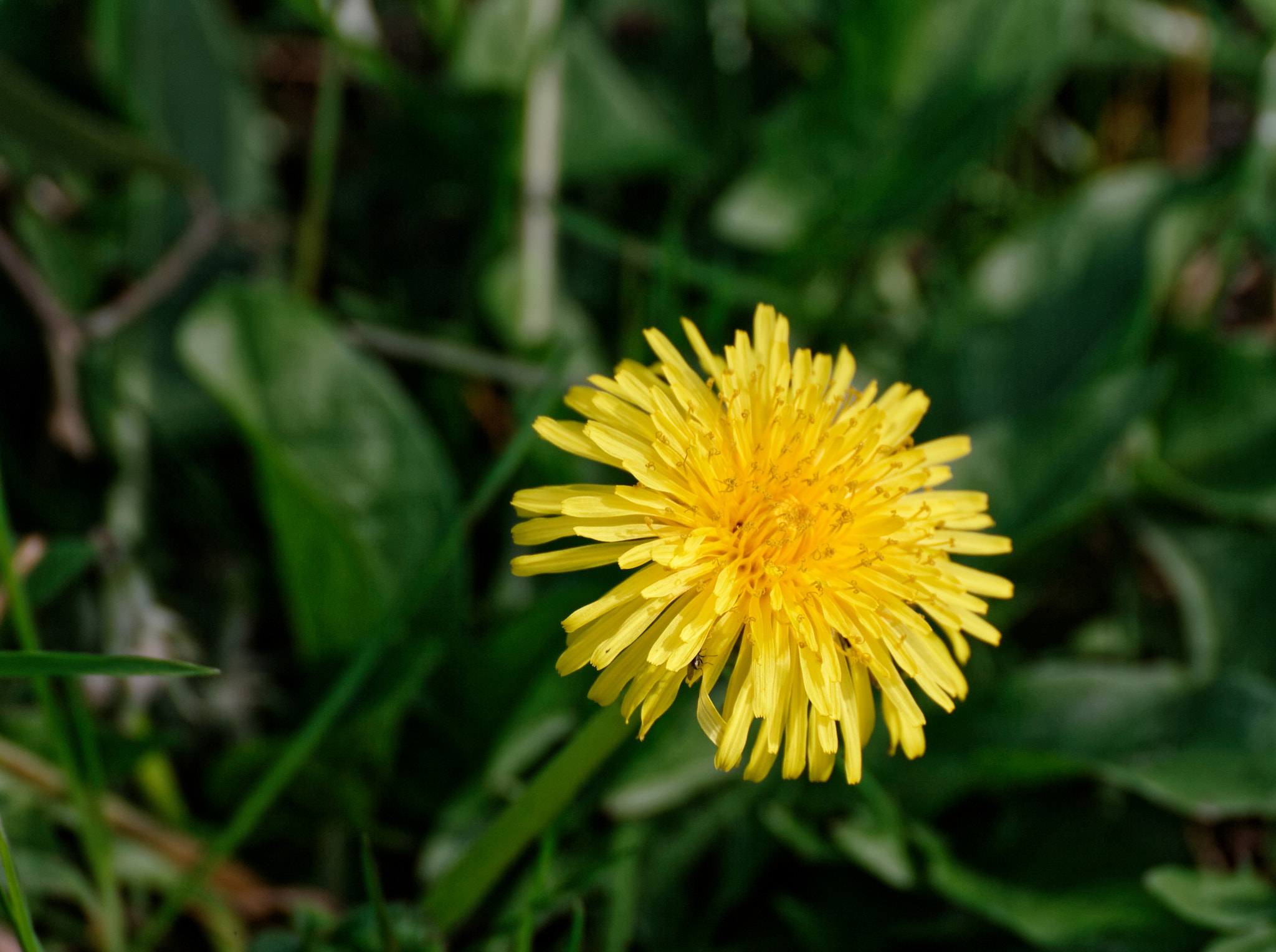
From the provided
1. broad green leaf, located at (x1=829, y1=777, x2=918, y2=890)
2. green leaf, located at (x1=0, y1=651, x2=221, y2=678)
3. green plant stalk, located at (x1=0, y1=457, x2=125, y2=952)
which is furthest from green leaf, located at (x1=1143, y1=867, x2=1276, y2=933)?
green plant stalk, located at (x1=0, y1=457, x2=125, y2=952)

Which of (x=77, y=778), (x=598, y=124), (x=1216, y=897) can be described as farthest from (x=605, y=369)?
(x=1216, y=897)

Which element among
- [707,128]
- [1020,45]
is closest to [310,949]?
[707,128]

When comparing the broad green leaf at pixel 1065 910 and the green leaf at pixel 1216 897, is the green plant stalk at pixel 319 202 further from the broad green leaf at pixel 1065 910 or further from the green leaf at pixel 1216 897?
the green leaf at pixel 1216 897

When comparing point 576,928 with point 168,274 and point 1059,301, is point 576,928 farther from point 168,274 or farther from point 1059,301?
point 1059,301

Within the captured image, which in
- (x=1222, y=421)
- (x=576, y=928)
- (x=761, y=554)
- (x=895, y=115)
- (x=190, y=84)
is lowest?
(x=576, y=928)

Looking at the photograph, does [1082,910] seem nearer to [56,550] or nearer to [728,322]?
[728,322]

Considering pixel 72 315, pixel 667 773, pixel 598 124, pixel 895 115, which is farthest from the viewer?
pixel 895 115

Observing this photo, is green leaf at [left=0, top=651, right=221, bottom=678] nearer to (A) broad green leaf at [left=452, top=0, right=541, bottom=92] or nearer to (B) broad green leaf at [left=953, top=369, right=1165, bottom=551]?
(B) broad green leaf at [left=953, top=369, right=1165, bottom=551]
